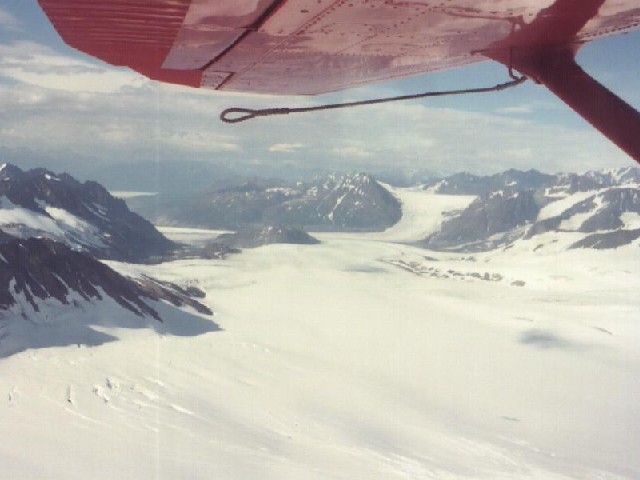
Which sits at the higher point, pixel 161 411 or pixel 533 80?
pixel 533 80

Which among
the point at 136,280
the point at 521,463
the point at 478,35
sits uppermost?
the point at 478,35

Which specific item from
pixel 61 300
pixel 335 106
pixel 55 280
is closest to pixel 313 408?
pixel 61 300

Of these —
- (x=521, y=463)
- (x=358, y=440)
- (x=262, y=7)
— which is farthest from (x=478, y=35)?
(x=521, y=463)

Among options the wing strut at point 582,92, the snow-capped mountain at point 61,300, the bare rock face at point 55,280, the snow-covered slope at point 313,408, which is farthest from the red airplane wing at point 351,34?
the bare rock face at point 55,280

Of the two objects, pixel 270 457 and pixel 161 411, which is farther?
pixel 161 411

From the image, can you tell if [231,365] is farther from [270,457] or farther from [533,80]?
[533,80]

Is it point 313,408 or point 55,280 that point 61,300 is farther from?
point 313,408

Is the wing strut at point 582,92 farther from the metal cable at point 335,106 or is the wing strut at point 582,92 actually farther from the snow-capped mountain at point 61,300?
the snow-capped mountain at point 61,300
